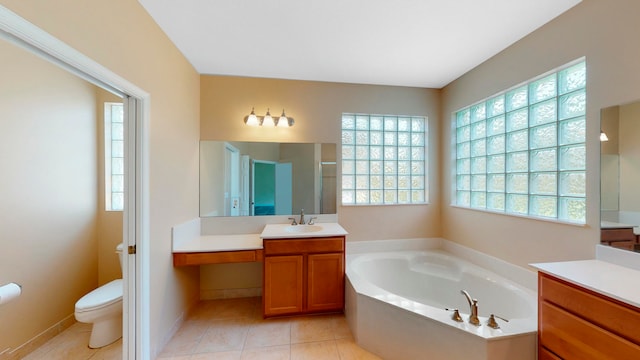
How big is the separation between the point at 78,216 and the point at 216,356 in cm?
175

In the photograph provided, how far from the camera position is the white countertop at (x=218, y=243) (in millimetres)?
2150

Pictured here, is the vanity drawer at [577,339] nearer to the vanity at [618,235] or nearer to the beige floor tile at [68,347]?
the vanity at [618,235]

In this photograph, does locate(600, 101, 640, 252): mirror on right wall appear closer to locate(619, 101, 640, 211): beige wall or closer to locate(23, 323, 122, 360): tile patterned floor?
locate(619, 101, 640, 211): beige wall

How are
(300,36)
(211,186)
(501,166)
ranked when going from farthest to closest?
(211,186)
(501,166)
(300,36)

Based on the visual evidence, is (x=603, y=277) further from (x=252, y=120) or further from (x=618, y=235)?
(x=252, y=120)

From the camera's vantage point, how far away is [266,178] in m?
2.77

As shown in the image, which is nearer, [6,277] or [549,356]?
[549,356]

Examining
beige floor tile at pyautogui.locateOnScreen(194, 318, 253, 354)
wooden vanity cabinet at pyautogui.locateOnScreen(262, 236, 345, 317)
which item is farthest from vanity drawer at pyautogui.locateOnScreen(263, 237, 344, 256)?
beige floor tile at pyautogui.locateOnScreen(194, 318, 253, 354)

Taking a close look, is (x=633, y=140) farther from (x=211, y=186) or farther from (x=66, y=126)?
(x=66, y=126)

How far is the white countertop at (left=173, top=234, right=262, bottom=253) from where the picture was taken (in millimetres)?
2150

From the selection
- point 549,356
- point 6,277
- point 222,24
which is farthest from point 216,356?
point 222,24

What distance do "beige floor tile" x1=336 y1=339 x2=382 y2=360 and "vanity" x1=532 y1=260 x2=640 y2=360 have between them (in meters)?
1.07

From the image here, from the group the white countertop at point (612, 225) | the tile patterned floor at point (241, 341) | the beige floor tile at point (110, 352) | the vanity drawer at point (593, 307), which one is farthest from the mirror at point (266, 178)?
the white countertop at point (612, 225)

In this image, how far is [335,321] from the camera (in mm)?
2229
